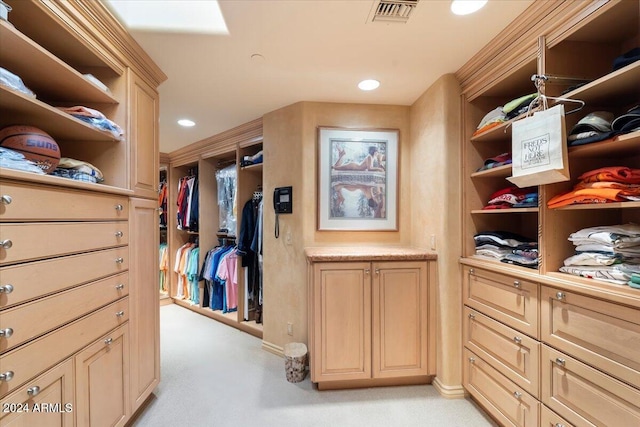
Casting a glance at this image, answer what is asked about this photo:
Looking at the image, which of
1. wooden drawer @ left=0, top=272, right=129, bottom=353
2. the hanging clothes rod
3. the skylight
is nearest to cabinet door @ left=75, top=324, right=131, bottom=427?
wooden drawer @ left=0, top=272, right=129, bottom=353

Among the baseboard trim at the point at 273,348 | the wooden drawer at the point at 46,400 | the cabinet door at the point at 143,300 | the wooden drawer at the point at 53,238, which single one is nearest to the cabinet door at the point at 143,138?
the cabinet door at the point at 143,300

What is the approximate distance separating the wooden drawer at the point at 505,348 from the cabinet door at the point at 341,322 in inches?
28.3

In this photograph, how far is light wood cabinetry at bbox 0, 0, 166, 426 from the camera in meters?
1.00

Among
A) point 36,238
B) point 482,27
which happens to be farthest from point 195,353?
point 482,27

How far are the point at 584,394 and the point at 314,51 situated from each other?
226cm

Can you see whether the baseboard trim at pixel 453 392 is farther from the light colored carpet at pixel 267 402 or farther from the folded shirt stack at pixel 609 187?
the folded shirt stack at pixel 609 187

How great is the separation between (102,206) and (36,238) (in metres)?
0.38

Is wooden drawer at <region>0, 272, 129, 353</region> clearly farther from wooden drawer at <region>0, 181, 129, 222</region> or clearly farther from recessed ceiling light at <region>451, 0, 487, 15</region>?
recessed ceiling light at <region>451, 0, 487, 15</region>

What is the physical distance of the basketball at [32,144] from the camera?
1.12 meters

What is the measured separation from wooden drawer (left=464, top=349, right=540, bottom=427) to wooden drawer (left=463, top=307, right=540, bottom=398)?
0.05m

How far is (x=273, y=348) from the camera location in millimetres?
2658

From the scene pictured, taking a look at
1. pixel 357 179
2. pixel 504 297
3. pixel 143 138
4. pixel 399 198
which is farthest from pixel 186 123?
pixel 504 297

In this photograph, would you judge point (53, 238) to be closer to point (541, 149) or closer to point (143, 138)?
point (143, 138)

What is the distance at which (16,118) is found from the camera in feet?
4.19
